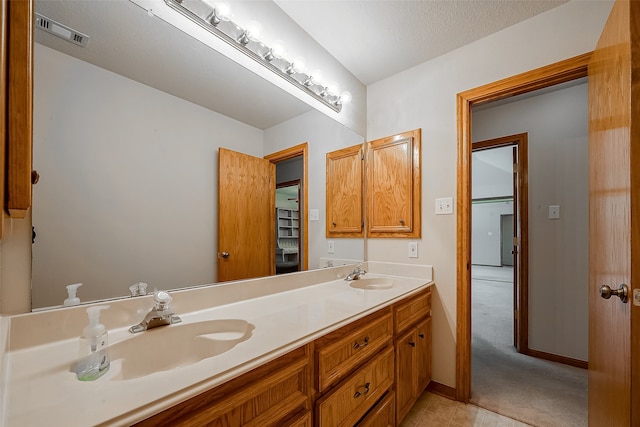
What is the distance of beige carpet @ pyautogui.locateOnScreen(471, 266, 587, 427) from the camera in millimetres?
1673

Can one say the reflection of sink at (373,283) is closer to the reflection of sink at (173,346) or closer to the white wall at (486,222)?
the reflection of sink at (173,346)

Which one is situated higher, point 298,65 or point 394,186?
point 298,65

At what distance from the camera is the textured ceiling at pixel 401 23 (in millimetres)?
1537

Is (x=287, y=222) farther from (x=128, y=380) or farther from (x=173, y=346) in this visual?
(x=128, y=380)

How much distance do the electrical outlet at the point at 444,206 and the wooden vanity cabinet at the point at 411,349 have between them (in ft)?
1.83

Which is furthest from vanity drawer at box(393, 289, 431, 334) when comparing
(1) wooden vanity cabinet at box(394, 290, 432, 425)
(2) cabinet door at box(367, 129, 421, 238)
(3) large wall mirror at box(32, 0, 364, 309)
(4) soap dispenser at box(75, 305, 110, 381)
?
(4) soap dispenser at box(75, 305, 110, 381)

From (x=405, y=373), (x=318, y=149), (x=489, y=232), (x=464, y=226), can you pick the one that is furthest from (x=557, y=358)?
(x=489, y=232)

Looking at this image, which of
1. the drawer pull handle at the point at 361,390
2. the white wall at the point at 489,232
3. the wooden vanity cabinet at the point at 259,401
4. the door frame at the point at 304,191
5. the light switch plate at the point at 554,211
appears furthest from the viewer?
the white wall at the point at 489,232

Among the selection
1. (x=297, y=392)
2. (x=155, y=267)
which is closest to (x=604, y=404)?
(x=297, y=392)

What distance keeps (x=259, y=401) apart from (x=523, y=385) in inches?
86.0

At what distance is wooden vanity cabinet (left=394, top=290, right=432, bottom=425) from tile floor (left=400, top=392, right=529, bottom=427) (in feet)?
0.38

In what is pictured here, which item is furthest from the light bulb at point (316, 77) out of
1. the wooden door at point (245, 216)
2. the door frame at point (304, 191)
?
the wooden door at point (245, 216)

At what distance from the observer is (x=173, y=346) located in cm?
91

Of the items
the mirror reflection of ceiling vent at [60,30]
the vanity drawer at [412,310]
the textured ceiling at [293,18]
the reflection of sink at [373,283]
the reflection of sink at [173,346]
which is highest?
the textured ceiling at [293,18]
